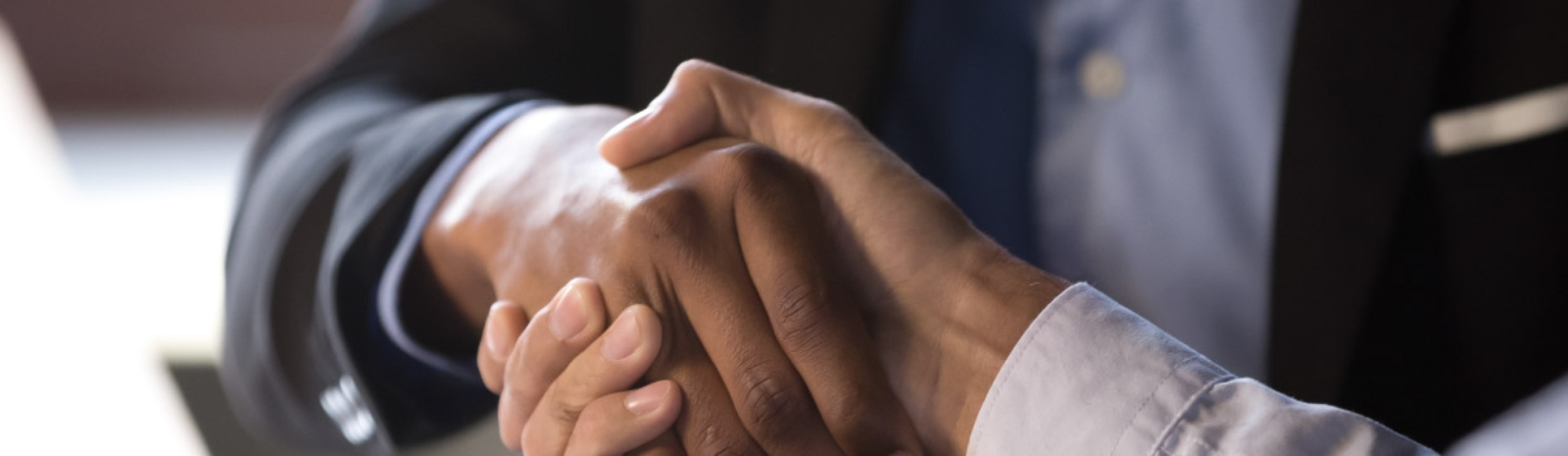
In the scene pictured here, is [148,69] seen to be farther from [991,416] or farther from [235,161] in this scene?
[991,416]

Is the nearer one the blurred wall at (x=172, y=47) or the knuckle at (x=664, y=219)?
the knuckle at (x=664, y=219)

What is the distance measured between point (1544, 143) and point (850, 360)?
10.9 inches

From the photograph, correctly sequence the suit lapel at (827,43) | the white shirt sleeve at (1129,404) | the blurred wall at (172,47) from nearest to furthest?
the white shirt sleeve at (1129,404)
the suit lapel at (827,43)
the blurred wall at (172,47)

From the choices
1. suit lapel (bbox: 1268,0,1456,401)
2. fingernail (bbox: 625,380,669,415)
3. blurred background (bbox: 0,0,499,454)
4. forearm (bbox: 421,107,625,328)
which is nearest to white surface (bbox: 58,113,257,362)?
blurred background (bbox: 0,0,499,454)

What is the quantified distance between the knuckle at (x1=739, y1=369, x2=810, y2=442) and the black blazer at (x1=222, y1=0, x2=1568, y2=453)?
0.09 metres

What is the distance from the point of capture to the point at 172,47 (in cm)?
140

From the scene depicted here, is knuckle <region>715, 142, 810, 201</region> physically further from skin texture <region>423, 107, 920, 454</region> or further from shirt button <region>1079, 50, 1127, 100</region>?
shirt button <region>1079, 50, 1127, 100</region>

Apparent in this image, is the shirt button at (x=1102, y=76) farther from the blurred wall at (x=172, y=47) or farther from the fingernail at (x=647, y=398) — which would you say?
the blurred wall at (x=172, y=47)

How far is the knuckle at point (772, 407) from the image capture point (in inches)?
10.1

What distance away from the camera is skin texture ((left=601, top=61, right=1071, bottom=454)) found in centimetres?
27

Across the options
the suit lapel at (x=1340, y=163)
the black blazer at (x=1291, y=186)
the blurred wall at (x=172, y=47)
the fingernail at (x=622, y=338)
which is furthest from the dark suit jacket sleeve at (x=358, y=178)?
the blurred wall at (x=172, y=47)

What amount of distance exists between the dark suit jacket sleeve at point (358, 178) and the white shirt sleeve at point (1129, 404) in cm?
17

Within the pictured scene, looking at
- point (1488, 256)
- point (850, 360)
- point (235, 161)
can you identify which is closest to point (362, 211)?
point (850, 360)

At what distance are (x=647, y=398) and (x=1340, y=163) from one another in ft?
0.77
